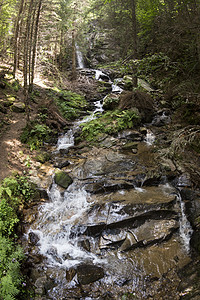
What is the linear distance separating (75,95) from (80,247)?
13.7 metres

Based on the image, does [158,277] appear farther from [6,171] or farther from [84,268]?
[6,171]

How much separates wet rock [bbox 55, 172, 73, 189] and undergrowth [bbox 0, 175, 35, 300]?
105cm

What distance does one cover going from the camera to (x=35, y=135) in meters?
10.3

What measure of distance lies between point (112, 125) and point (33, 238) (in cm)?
749

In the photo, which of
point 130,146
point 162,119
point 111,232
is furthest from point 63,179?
point 162,119

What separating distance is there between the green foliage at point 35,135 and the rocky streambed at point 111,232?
71.2 inches

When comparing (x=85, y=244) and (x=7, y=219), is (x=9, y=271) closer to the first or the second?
(x=7, y=219)

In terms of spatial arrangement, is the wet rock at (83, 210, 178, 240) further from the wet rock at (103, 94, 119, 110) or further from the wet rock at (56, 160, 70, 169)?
the wet rock at (103, 94, 119, 110)

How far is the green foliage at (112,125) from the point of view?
1109 centimetres

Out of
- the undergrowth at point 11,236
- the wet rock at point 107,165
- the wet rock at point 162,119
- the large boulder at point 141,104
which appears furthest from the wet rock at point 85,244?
the large boulder at point 141,104

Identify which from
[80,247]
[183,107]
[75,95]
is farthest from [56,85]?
[80,247]

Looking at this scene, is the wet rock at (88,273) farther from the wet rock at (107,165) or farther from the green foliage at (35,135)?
the green foliage at (35,135)

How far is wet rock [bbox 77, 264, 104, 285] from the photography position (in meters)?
4.78

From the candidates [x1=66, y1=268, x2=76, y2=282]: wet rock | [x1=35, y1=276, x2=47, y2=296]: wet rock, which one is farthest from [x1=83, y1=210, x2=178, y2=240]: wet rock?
[x1=35, y1=276, x2=47, y2=296]: wet rock
